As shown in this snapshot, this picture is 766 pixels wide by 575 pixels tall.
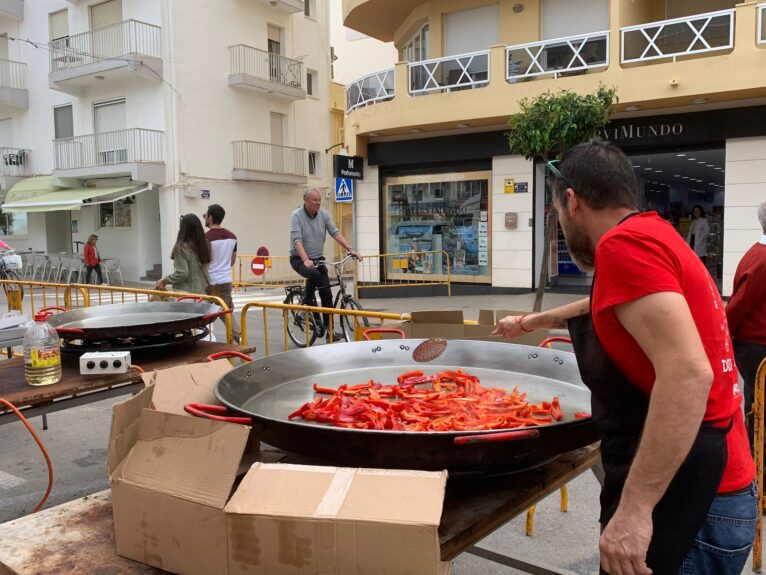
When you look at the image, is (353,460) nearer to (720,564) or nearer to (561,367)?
(720,564)

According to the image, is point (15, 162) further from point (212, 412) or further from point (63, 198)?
point (212, 412)

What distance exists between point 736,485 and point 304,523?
1.18 meters

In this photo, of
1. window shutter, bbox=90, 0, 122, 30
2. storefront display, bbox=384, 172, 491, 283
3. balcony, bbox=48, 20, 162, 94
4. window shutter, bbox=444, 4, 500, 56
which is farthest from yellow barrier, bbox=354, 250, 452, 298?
window shutter, bbox=90, 0, 122, 30

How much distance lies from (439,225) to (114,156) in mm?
13734

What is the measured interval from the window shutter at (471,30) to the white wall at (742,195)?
6.59 metres

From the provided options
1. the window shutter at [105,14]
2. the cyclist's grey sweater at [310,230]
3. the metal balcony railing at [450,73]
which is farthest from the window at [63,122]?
the cyclist's grey sweater at [310,230]

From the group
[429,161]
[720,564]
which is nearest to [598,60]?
[429,161]

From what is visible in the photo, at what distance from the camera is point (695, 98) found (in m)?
13.2

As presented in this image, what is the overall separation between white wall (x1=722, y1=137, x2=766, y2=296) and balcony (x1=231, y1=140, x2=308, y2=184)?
17.6m

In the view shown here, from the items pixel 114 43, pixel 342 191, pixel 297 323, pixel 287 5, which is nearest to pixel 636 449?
pixel 297 323

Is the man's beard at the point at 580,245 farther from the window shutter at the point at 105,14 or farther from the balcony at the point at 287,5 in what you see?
the balcony at the point at 287,5

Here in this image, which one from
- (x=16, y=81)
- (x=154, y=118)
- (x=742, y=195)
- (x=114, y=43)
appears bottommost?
(x=742, y=195)

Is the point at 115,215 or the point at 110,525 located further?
the point at 115,215

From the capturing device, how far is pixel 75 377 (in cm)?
321
